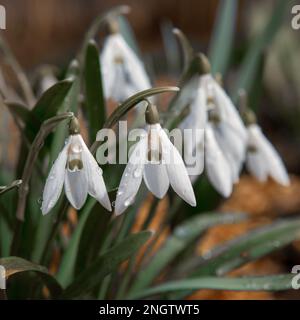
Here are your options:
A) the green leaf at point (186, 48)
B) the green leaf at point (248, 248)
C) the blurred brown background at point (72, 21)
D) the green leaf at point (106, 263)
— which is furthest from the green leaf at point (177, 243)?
the blurred brown background at point (72, 21)

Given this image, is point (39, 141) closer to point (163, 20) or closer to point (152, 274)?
point (152, 274)

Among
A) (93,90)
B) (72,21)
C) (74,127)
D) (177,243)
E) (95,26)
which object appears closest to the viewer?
(74,127)

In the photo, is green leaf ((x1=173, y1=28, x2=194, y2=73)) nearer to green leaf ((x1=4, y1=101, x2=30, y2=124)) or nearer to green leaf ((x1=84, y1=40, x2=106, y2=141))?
green leaf ((x1=84, y1=40, x2=106, y2=141))

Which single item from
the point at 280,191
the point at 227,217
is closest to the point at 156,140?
the point at 227,217

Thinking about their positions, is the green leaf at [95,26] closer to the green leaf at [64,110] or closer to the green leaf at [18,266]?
the green leaf at [64,110]

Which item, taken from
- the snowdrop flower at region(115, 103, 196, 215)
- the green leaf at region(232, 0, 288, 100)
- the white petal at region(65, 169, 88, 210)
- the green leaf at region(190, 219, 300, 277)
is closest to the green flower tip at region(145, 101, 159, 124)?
the snowdrop flower at region(115, 103, 196, 215)

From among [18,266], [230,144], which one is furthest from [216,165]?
[18,266]

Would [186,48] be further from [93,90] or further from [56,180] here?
[56,180]
